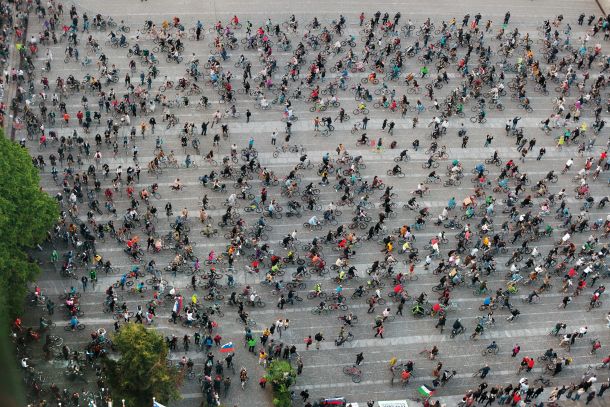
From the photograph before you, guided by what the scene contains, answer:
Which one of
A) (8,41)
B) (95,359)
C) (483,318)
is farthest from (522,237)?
(8,41)

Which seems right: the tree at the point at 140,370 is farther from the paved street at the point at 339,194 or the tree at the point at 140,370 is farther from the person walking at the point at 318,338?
the person walking at the point at 318,338

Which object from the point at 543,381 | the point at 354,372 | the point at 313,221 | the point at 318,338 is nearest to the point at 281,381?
the point at 318,338

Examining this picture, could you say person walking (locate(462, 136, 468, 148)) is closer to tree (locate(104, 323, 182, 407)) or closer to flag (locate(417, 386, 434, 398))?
flag (locate(417, 386, 434, 398))

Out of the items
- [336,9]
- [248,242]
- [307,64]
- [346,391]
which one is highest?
[336,9]

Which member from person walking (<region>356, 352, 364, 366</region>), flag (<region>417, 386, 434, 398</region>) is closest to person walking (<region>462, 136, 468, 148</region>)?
person walking (<region>356, 352, 364, 366</region>)

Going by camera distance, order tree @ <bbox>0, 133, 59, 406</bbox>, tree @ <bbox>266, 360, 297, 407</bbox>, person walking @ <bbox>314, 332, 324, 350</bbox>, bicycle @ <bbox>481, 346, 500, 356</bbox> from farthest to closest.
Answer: bicycle @ <bbox>481, 346, 500, 356</bbox> < person walking @ <bbox>314, 332, 324, 350</bbox> < tree @ <bbox>266, 360, 297, 407</bbox> < tree @ <bbox>0, 133, 59, 406</bbox>

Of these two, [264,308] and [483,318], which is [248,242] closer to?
[264,308]

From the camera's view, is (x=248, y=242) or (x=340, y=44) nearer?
(x=248, y=242)
